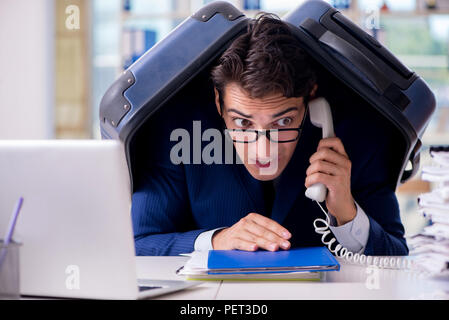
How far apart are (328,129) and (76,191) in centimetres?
101

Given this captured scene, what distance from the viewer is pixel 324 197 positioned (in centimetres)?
159

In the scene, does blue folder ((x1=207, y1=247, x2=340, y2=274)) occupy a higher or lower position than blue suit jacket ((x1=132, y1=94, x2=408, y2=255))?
lower

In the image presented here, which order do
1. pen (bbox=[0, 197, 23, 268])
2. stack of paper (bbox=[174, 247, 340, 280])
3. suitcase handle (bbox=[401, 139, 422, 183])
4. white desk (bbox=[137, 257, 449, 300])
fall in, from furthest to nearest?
suitcase handle (bbox=[401, 139, 422, 183]), stack of paper (bbox=[174, 247, 340, 280]), white desk (bbox=[137, 257, 449, 300]), pen (bbox=[0, 197, 23, 268])

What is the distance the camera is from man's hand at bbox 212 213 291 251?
4.24ft

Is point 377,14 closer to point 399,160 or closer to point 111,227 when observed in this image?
point 399,160

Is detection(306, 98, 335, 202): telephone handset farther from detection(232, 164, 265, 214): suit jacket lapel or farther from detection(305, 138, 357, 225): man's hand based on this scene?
detection(232, 164, 265, 214): suit jacket lapel

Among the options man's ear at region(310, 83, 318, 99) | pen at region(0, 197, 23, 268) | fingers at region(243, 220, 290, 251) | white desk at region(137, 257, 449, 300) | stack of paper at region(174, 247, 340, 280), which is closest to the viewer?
pen at region(0, 197, 23, 268)

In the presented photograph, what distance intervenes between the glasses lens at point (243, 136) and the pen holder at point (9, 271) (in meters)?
0.98

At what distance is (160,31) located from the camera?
359 centimetres

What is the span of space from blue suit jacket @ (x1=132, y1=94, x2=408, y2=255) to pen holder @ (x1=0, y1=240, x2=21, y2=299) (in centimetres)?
87

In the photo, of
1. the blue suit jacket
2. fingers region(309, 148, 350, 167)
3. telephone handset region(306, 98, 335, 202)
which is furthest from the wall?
fingers region(309, 148, 350, 167)
